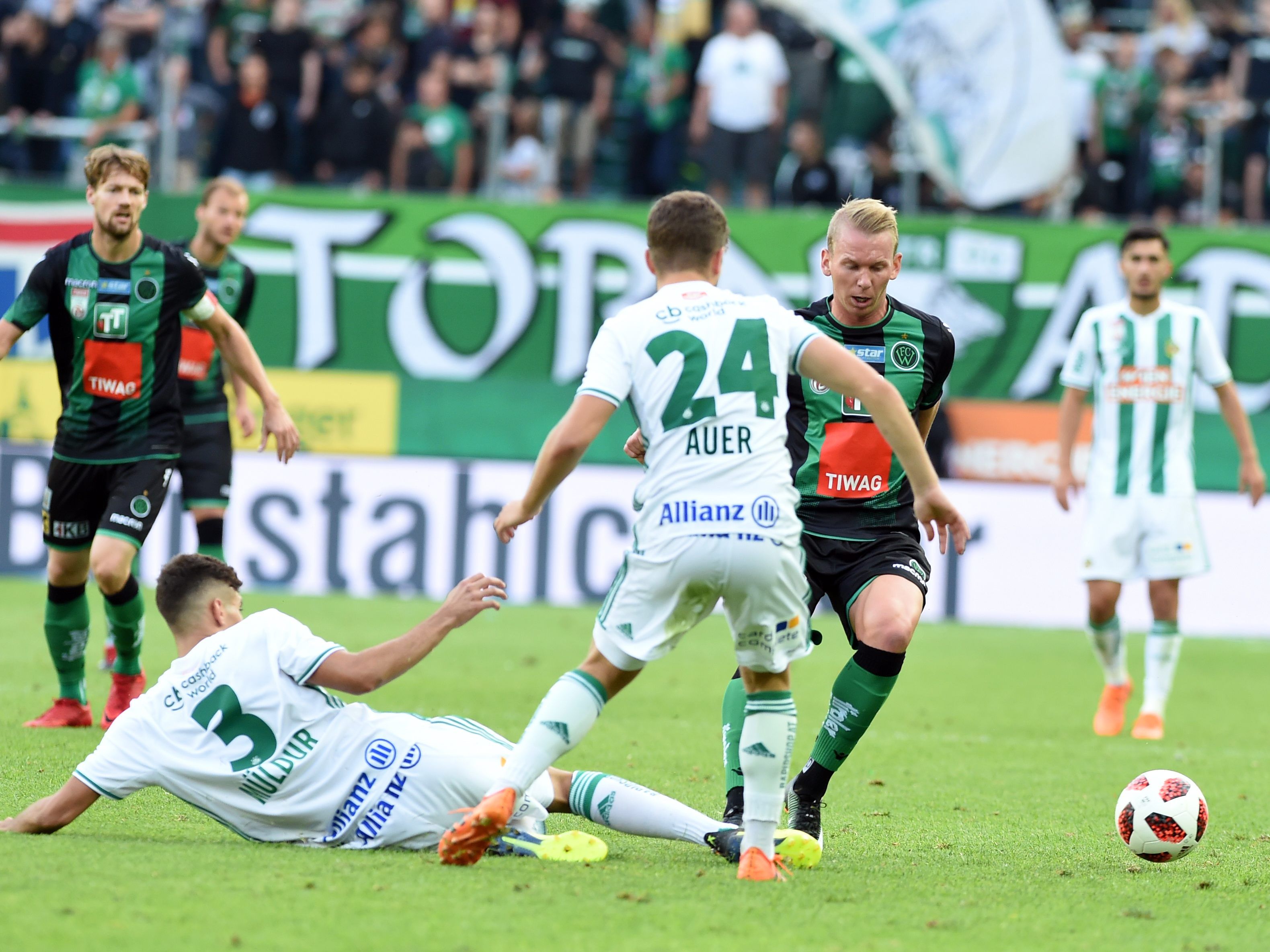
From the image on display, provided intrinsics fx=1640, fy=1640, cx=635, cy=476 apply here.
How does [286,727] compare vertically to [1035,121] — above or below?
below

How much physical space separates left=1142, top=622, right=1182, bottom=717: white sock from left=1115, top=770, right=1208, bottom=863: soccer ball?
12.4 feet

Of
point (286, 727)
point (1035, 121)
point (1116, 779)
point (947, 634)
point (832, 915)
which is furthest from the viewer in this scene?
point (1035, 121)

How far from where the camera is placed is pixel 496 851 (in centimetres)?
497

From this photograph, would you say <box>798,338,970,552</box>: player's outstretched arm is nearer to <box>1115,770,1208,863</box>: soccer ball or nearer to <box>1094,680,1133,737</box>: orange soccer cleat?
<box>1115,770,1208,863</box>: soccer ball

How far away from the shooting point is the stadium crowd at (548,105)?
16.1m

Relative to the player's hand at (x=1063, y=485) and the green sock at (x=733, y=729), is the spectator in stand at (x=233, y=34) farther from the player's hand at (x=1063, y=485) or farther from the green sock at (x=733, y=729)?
the green sock at (x=733, y=729)

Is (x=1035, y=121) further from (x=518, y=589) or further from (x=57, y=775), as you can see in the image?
(x=57, y=775)

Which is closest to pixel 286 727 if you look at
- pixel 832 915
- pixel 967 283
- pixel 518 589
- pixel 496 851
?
pixel 496 851

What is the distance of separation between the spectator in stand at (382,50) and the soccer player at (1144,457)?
30.5 feet

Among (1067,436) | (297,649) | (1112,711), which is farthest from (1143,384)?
(297,649)

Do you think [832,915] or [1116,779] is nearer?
[832,915]

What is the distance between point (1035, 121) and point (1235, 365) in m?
3.09

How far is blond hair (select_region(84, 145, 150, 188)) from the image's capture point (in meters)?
6.89

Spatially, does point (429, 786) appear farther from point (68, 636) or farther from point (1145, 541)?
point (1145, 541)
